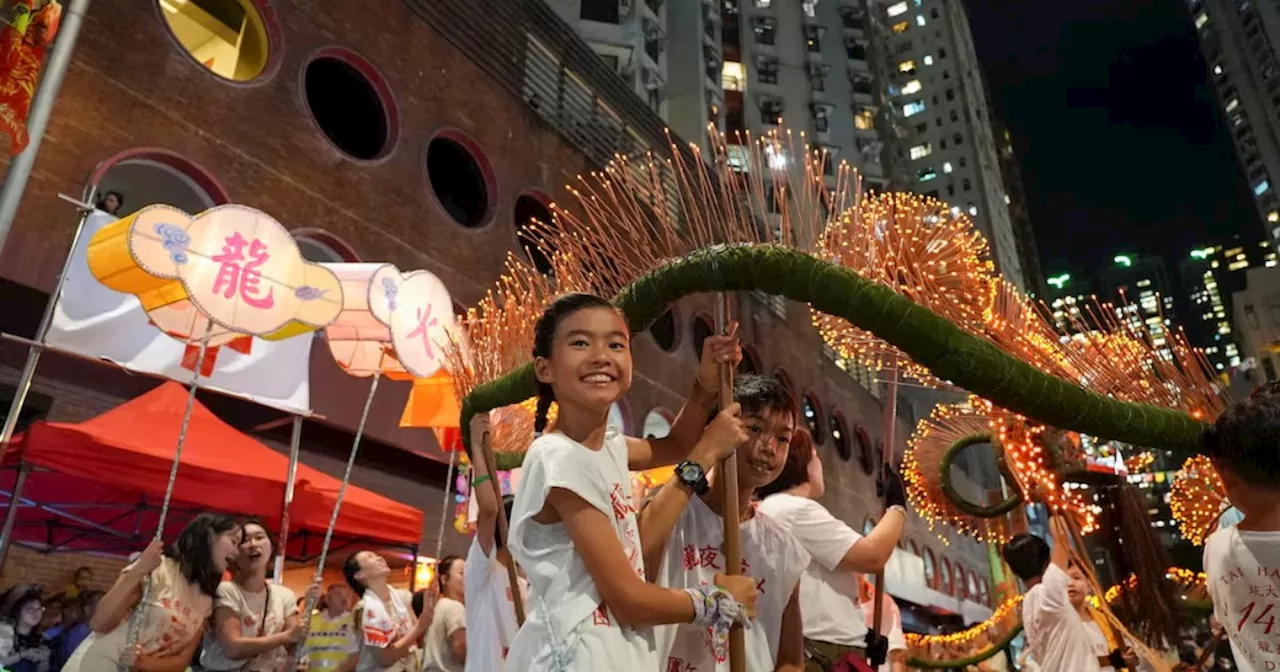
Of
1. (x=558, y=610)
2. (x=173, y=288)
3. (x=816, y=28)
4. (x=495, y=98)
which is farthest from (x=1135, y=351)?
(x=816, y=28)

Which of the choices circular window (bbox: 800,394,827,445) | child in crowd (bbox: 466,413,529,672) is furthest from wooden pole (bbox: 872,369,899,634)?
circular window (bbox: 800,394,827,445)

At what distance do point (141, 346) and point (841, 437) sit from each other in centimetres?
1882

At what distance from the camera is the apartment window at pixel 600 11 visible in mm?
24061

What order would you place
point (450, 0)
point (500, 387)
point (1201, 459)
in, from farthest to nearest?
point (450, 0)
point (1201, 459)
point (500, 387)

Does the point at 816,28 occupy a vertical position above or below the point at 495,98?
above

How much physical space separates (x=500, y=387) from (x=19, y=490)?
4.28 metres

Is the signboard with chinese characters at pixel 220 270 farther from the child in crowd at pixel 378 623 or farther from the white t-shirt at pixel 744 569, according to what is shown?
the white t-shirt at pixel 744 569

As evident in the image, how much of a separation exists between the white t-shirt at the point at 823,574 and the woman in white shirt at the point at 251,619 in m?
2.80

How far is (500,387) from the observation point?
116 inches

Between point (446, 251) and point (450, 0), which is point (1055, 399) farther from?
point (450, 0)

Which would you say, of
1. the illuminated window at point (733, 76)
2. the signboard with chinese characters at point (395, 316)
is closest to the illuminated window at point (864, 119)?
the illuminated window at point (733, 76)

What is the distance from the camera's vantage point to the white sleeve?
9.00 feet

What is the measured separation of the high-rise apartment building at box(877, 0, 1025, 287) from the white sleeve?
62605mm

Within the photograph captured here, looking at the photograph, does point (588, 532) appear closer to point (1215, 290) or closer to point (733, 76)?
point (733, 76)
